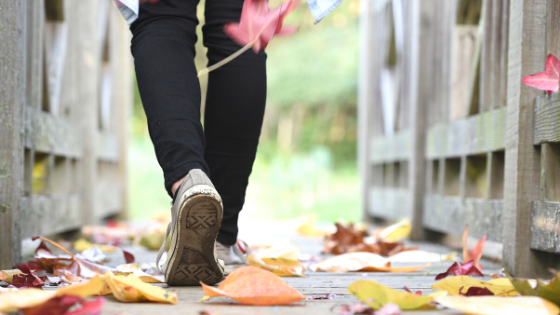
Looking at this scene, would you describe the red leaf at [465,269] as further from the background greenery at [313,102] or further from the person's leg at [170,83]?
the background greenery at [313,102]

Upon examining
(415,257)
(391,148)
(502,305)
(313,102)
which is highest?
(313,102)

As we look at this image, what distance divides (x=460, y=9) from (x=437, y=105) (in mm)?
412

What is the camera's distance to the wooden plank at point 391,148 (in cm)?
249

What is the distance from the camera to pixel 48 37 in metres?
1.93

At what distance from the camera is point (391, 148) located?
2797 mm

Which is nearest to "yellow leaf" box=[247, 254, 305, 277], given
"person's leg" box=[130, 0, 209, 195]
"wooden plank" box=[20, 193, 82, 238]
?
"person's leg" box=[130, 0, 209, 195]

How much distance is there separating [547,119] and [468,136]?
2.04ft

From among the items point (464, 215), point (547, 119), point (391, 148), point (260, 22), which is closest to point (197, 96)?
point (260, 22)

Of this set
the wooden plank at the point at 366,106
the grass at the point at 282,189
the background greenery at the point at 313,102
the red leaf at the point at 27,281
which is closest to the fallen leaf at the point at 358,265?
→ the red leaf at the point at 27,281

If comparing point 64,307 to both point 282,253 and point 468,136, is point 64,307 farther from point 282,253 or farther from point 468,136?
point 468,136

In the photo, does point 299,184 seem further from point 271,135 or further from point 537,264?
point 537,264

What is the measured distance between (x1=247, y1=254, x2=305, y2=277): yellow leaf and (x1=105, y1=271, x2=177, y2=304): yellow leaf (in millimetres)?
427

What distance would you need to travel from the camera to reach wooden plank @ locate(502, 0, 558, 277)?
122 centimetres

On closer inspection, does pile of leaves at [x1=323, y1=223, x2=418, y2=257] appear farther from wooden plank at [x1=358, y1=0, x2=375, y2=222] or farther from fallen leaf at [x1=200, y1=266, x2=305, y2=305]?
wooden plank at [x1=358, y1=0, x2=375, y2=222]
